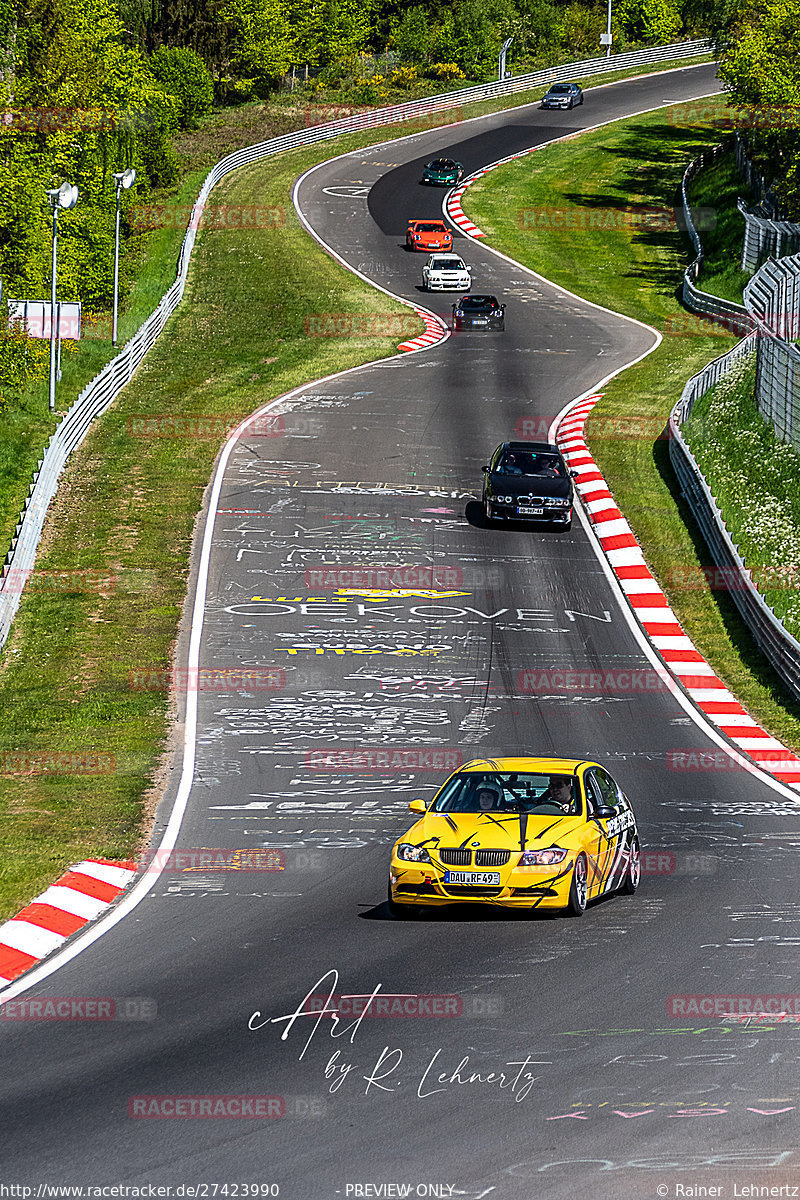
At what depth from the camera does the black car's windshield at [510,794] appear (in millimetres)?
14500

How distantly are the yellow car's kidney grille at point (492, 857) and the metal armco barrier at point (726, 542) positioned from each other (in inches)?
461

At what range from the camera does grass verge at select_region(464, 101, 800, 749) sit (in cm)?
2850

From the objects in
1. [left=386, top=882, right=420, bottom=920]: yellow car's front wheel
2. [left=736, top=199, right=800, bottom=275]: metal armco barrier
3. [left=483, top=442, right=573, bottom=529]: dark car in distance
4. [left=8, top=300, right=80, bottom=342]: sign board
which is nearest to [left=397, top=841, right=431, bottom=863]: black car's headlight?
[left=386, top=882, right=420, bottom=920]: yellow car's front wheel

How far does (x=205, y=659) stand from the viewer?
84.1ft

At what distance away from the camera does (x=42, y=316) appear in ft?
157

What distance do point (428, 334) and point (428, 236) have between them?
49.4ft

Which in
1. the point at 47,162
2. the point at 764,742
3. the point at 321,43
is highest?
the point at 321,43

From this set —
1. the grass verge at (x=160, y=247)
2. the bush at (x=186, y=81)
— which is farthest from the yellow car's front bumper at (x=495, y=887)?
the bush at (x=186, y=81)

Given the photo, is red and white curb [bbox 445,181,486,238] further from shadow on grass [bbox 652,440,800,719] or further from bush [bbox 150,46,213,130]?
shadow on grass [bbox 652,440,800,719]

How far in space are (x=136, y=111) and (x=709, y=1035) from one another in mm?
75269

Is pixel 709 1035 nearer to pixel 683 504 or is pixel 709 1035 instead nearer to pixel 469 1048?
pixel 469 1048

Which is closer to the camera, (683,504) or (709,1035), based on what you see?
(709,1035)

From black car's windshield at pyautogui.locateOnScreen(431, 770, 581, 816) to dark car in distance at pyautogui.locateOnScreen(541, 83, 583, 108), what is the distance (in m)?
90.4

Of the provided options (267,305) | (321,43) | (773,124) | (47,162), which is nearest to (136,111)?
(47,162)
